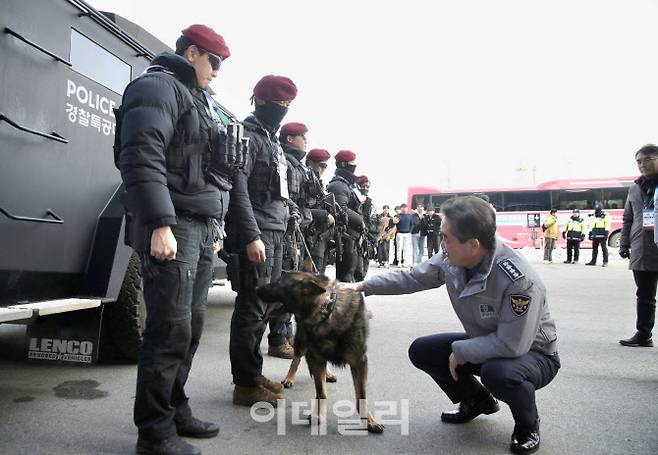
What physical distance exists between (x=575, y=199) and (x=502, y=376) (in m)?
26.9

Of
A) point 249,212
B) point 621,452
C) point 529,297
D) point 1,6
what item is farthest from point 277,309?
point 1,6

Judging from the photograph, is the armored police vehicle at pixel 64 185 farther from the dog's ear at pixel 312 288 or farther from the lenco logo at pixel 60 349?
the dog's ear at pixel 312 288

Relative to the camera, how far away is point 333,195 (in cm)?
607

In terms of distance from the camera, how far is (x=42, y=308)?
8.95ft

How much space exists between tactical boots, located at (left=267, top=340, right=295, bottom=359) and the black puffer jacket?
7.24ft

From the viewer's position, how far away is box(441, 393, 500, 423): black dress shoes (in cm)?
288

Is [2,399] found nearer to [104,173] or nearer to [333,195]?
[104,173]

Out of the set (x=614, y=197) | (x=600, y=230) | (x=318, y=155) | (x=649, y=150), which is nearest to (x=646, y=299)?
(x=649, y=150)

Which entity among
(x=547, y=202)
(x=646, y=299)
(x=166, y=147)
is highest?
(x=547, y=202)

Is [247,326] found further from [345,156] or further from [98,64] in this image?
[345,156]

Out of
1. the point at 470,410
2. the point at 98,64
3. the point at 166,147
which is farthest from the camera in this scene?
the point at 98,64

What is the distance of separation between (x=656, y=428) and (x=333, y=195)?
4024mm

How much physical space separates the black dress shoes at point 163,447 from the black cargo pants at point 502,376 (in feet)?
4.66

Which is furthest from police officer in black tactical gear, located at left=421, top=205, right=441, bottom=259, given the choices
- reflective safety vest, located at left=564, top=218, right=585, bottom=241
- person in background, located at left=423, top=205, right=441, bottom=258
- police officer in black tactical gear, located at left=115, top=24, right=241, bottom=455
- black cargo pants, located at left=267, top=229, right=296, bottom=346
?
police officer in black tactical gear, located at left=115, top=24, right=241, bottom=455
